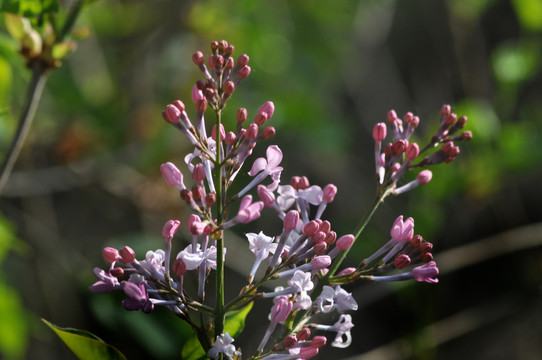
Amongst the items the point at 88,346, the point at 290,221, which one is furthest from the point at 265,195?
the point at 88,346

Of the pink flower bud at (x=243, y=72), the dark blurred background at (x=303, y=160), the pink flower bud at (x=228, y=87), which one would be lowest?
the dark blurred background at (x=303, y=160)

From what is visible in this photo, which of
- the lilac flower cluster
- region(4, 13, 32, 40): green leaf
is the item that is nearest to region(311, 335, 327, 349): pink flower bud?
the lilac flower cluster

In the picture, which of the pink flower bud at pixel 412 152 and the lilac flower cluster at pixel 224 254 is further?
the pink flower bud at pixel 412 152

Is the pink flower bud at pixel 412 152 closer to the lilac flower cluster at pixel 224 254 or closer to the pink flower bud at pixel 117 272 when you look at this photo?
the lilac flower cluster at pixel 224 254

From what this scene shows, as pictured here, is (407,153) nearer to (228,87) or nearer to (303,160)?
(228,87)

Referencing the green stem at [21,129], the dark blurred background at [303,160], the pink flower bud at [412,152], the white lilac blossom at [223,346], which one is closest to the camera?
the white lilac blossom at [223,346]

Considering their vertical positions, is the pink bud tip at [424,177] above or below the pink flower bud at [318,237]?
above

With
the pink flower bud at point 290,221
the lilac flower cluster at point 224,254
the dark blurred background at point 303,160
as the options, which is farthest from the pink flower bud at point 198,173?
the dark blurred background at point 303,160
